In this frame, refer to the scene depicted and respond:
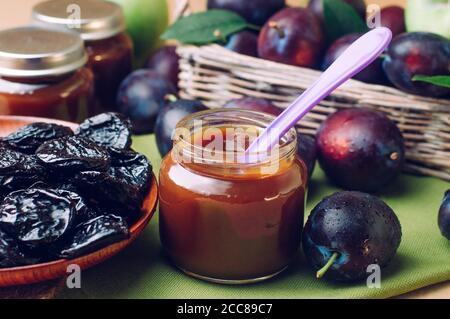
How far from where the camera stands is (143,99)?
1173 millimetres

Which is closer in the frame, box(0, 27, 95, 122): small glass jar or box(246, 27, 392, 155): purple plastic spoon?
box(246, 27, 392, 155): purple plastic spoon

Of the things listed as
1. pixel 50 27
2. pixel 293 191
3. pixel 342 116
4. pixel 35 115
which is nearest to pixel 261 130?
pixel 293 191

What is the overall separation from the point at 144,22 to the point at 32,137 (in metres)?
0.60

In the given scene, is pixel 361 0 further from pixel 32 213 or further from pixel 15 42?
pixel 32 213

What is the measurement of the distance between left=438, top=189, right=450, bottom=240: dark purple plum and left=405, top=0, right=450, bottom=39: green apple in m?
0.33

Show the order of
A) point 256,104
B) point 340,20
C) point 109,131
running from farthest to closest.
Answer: point 340,20 < point 256,104 < point 109,131

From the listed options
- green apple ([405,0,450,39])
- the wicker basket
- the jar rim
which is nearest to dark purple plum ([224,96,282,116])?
the wicker basket

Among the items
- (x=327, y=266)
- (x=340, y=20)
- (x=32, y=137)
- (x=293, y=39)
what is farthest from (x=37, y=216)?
(x=340, y=20)

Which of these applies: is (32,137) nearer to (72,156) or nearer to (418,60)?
(72,156)

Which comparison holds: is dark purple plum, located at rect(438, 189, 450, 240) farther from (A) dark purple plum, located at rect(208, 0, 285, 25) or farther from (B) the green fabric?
(A) dark purple plum, located at rect(208, 0, 285, 25)

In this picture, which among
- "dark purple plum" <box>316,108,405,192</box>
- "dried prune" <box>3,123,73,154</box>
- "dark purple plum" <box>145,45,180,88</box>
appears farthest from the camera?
"dark purple plum" <box>145,45,180,88</box>

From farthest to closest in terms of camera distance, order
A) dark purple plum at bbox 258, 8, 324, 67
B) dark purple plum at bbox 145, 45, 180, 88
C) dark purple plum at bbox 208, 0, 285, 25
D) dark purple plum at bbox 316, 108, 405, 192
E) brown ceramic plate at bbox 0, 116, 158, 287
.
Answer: dark purple plum at bbox 145, 45, 180, 88, dark purple plum at bbox 208, 0, 285, 25, dark purple plum at bbox 258, 8, 324, 67, dark purple plum at bbox 316, 108, 405, 192, brown ceramic plate at bbox 0, 116, 158, 287

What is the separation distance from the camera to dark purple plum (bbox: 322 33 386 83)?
3.45ft

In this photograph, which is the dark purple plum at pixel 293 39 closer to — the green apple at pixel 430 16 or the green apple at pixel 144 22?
the green apple at pixel 430 16
